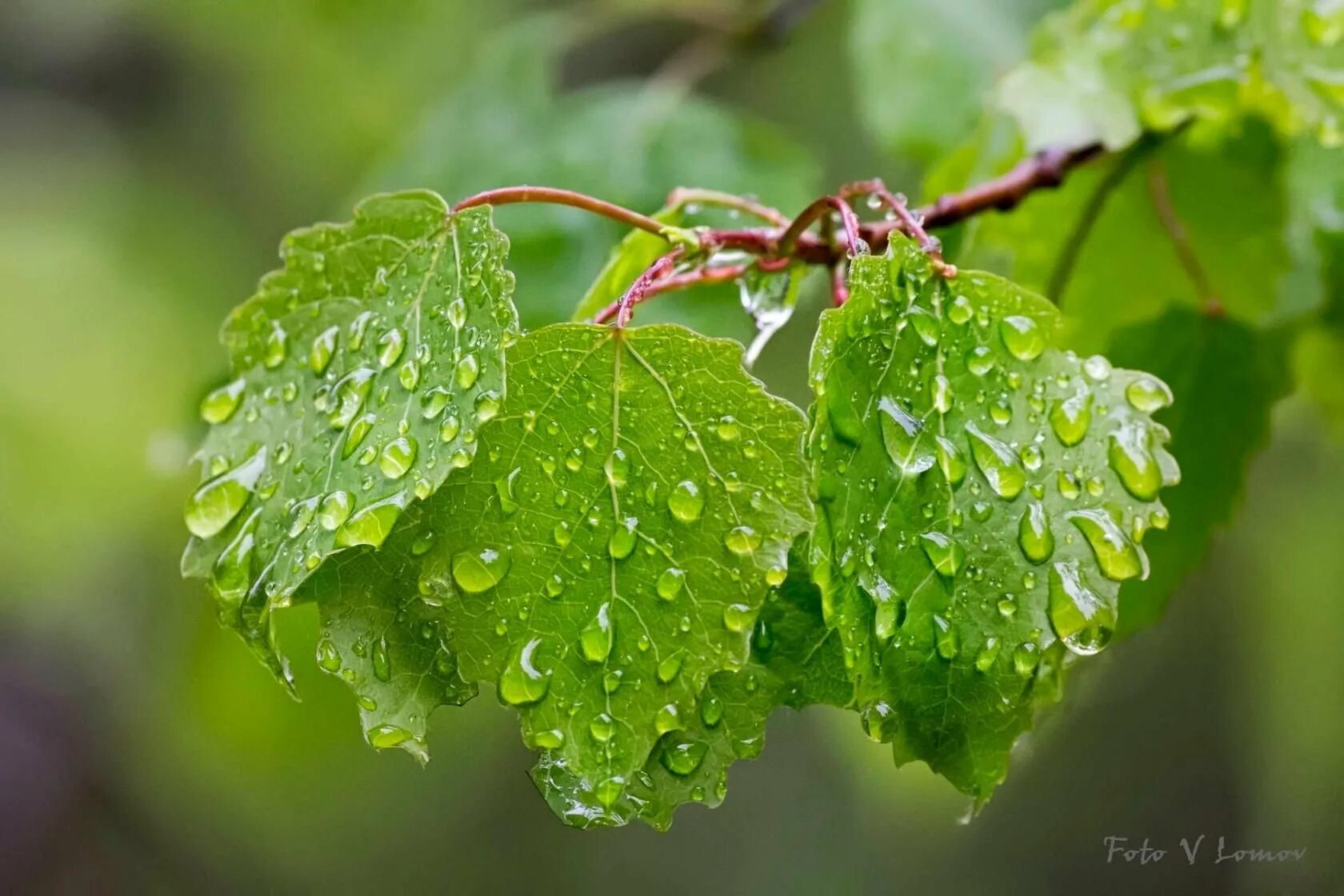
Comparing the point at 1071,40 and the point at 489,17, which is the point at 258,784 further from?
the point at 1071,40

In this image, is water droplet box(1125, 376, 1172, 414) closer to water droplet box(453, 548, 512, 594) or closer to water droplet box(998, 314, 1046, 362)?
water droplet box(998, 314, 1046, 362)

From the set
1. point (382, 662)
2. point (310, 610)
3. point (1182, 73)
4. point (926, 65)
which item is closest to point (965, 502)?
point (382, 662)

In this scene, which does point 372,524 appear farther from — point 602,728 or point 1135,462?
point 1135,462

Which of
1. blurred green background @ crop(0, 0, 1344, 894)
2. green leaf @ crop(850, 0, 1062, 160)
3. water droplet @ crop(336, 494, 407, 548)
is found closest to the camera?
water droplet @ crop(336, 494, 407, 548)

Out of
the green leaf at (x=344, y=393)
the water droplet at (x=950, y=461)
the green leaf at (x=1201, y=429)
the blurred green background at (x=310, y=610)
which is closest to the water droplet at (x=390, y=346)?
the green leaf at (x=344, y=393)

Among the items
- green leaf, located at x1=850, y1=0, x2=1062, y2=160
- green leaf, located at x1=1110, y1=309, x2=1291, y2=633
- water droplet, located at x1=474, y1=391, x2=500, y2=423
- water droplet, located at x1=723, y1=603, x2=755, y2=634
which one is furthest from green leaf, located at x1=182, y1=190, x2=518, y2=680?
green leaf, located at x1=850, y1=0, x2=1062, y2=160

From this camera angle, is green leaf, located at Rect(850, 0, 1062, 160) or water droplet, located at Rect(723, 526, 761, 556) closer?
water droplet, located at Rect(723, 526, 761, 556)
